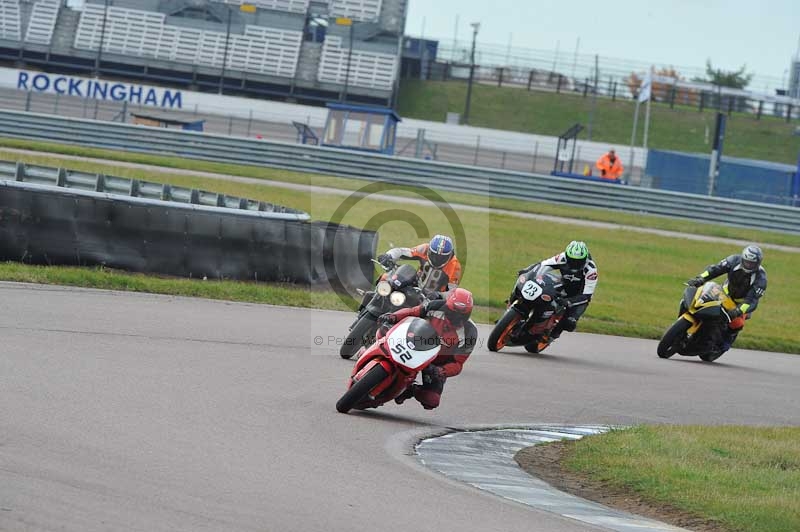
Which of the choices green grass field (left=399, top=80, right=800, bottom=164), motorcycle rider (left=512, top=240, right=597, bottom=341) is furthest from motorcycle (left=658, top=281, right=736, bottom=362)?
green grass field (left=399, top=80, right=800, bottom=164)

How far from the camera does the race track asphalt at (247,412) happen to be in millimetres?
5688

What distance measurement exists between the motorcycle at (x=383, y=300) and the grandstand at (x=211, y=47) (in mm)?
39223

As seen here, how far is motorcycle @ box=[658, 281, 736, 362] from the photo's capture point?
1562cm

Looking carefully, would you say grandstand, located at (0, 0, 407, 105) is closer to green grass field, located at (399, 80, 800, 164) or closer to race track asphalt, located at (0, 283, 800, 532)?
green grass field, located at (399, 80, 800, 164)

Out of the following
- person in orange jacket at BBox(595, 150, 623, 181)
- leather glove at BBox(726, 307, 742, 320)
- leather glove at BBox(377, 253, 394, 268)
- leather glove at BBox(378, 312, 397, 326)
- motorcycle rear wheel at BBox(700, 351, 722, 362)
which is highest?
person in orange jacket at BBox(595, 150, 623, 181)

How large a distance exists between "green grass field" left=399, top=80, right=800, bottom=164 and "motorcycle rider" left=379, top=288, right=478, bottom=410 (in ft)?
149

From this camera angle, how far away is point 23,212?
1412 cm

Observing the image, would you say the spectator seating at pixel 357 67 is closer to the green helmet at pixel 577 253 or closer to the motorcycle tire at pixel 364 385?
the green helmet at pixel 577 253

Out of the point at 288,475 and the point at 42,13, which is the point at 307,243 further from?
the point at 42,13

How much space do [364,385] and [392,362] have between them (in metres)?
0.27

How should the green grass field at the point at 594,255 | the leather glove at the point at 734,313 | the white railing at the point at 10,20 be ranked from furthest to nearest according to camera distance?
the white railing at the point at 10,20 → the green grass field at the point at 594,255 → the leather glove at the point at 734,313

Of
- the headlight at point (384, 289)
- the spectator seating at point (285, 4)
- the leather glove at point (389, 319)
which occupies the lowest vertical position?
the leather glove at point (389, 319)

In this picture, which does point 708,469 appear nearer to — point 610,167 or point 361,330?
point 361,330

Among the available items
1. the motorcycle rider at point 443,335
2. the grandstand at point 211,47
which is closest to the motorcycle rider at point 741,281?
the motorcycle rider at point 443,335
